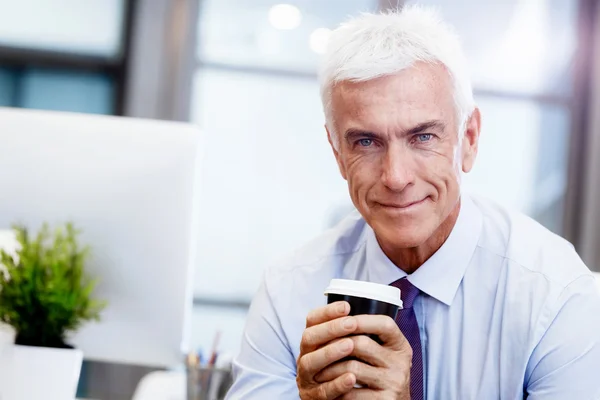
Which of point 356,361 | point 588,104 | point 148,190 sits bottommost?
point 356,361

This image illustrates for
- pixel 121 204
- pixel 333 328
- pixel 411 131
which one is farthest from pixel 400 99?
pixel 121 204

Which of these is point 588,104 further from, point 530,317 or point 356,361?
point 356,361

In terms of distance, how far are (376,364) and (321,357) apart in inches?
2.7

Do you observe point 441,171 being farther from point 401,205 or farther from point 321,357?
point 321,357

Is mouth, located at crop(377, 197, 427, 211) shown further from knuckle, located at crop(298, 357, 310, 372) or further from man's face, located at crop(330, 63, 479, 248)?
knuckle, located at crop(298, 357, 310, 372)

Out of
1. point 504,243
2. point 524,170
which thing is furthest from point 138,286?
point 524,170

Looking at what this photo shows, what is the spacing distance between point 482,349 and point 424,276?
5.4 inches

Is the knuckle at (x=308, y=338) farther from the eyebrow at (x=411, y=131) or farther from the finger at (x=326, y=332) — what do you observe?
the eyebrow at (x=411, y=131)

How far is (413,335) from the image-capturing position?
3.55 ft

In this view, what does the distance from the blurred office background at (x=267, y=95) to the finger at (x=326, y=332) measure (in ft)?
9.06

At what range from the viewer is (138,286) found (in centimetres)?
125

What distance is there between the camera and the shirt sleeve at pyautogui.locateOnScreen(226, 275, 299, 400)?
1.16 m

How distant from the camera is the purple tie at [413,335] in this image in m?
1.06

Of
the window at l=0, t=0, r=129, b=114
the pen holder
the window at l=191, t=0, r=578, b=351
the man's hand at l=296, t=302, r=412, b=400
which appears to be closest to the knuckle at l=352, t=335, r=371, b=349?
the man's hand at l=296, t=302, r=412, b=400
